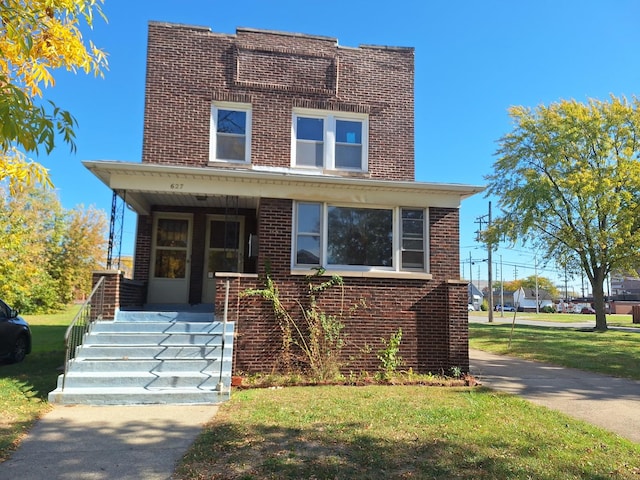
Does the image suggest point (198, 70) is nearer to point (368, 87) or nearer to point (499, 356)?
point (368, 87)

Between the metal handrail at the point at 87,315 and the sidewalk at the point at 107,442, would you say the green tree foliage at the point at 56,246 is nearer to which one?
the metal handrail at the point at 87,315

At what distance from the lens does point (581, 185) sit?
23.1 metres

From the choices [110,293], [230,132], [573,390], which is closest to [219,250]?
[230,132]

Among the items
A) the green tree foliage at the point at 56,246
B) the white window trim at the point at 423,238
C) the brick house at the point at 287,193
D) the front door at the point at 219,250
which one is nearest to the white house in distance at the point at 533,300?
the green tree foliage at the point at 56,246

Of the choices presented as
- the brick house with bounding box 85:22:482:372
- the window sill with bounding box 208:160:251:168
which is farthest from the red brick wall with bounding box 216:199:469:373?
the window sill with bounding box 208:160:251:168

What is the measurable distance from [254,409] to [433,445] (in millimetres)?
2627

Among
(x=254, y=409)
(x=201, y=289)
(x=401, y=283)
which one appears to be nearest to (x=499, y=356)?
(x=401, y=283)

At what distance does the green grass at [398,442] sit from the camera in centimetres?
450

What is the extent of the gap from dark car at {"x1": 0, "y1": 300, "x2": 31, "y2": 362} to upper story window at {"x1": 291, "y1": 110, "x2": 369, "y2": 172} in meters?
7.39

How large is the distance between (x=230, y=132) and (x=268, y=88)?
1493 mm

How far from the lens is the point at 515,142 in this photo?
2589cm

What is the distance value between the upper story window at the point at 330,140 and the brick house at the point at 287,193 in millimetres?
29

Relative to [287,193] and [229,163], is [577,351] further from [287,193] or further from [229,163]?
[229,163]

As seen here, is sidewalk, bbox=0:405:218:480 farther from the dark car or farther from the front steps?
the dark car
